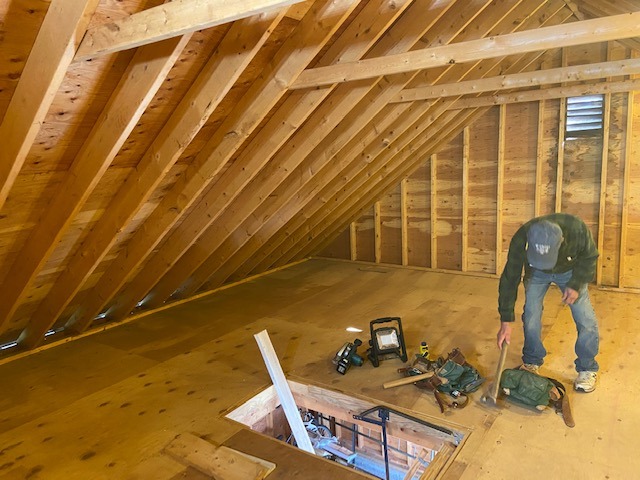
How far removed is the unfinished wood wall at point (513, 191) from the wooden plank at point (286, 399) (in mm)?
3328

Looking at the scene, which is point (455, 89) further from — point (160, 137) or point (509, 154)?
point (509, 154)

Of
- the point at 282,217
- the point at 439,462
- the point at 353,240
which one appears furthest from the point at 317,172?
the point at 353,240

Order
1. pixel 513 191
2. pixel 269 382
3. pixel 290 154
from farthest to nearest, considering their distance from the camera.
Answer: pixel 513 191 < pixel 290 154 < pixel 269 382

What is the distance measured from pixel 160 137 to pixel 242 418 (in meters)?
1.73

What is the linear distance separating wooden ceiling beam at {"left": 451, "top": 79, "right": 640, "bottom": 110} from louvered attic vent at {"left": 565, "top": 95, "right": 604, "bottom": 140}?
1.02m

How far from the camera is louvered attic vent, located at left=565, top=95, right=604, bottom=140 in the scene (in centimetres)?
475

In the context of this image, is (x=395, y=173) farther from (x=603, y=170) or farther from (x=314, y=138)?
(x=314, y=138)

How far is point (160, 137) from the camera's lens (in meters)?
2.55

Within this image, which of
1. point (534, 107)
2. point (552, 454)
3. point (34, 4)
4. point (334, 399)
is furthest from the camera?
point (534, 107)

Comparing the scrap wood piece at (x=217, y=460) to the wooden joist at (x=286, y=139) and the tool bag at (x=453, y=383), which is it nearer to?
the tool bag at (x=453, y=383)

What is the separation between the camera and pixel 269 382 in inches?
124

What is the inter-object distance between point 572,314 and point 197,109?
249 centimetres

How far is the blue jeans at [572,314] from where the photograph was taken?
285cm

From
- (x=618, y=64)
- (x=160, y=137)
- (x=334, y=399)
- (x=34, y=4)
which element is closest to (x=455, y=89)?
(x=618, y=64)
